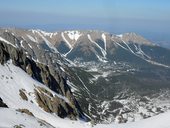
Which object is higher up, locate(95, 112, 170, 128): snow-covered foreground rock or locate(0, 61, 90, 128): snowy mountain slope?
locate(95, 112, 170, 128): snow-covered foreground rock

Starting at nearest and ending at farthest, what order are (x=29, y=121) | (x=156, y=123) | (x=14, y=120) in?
(x=14, y=120), (x=29, y=121), (x=156, y=123)

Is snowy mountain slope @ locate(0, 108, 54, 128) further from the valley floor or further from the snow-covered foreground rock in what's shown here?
the snow-covered foreground rock

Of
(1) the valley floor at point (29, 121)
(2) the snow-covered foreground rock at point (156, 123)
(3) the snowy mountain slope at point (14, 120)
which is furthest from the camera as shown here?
(2) the snow-covered foreground rock at point (156, 123)

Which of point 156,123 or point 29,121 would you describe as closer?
point 29,121

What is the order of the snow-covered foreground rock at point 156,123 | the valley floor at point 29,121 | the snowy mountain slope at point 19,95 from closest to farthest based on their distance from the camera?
the valley floor at point 29,121
the snow-covered foreground rock at point 156,123
the snowy mountain slope at point 19,95

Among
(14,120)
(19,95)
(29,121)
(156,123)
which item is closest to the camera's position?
(14,120)

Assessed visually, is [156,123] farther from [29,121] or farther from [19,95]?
[19,95]

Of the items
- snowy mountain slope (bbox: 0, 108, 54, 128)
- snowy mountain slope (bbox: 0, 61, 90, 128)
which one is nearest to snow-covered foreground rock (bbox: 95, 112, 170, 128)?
snowy mountain slope (bbox: 0, 108, 54, 128)

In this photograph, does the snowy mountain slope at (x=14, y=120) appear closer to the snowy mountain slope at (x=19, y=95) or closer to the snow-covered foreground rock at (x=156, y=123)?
the snow-covered foreground rock at (x=156, y=123)

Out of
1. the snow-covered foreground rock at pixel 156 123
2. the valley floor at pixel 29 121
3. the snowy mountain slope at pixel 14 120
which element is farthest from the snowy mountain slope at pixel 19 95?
the snowy mountain slope at pixel 14 120

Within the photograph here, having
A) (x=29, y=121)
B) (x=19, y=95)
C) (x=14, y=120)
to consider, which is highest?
(x=14, y=120)

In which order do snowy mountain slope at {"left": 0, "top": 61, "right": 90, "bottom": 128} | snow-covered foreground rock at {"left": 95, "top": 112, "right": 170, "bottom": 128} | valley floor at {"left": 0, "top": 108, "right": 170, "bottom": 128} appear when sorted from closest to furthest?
valley floor at {"left": 0, "top": 108, "right": 170, "bottom": 128}
snow-covered foreground rock at {"left": 95, "top": 112, "right": 170, "bottom": 128}
snowy mountain slope at {"left": 0, "top": 61, "right": 90, "bottom": 128}

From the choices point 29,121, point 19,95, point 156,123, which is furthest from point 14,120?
point 19,95
